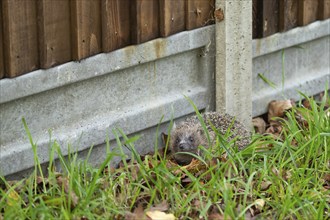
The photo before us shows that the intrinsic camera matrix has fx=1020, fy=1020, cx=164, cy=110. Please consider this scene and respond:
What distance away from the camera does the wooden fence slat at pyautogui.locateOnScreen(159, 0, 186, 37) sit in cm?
689

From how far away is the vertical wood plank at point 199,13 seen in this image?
7.12 meters

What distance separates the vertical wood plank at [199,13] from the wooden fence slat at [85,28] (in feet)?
2.87

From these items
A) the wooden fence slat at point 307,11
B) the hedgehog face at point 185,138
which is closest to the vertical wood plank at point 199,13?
the hedgehog face at point 185,138

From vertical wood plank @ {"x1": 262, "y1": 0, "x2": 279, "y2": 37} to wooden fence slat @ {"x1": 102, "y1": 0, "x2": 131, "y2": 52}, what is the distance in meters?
1.44

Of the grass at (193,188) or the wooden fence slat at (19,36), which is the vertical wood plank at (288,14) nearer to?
the grass at (193,188)

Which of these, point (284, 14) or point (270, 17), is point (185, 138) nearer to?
point (270, 17)

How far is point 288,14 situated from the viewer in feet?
26.2

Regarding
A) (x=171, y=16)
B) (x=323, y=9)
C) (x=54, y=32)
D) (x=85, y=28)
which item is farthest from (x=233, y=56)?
(x=54, y=32)

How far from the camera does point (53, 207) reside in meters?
5.29

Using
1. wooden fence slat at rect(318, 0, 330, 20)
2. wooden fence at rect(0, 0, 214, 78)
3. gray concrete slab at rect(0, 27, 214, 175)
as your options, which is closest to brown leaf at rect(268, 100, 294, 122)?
gray concrete slab at rect(0, 27, 214, 175)

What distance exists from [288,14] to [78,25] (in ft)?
7.51

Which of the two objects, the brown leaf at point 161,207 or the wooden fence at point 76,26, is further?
the wooden fence at point 76,26

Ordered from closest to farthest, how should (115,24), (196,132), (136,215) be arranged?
(136,215) < (115,24) < (196,132)

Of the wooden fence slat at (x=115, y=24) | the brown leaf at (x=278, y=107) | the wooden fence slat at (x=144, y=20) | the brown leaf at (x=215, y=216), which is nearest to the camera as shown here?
the brown leaf at (x=215, y=216)
